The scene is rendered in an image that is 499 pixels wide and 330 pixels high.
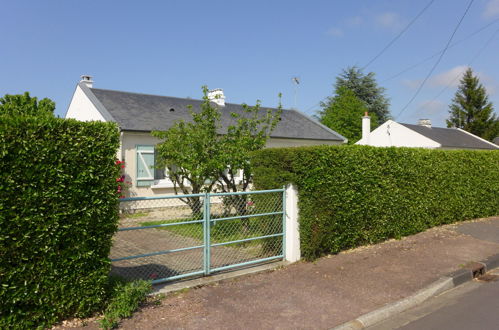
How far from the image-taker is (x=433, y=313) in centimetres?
496

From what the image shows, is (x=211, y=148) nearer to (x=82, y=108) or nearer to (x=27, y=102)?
(x=27, y=102)

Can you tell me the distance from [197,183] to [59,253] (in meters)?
5.72

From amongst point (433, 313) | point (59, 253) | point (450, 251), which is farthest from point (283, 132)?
point (59, 253)

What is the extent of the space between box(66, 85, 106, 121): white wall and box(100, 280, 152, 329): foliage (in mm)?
10456

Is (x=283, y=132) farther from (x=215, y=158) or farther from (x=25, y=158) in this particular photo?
(x=25, y=158)

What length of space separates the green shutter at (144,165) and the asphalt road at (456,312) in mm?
10343

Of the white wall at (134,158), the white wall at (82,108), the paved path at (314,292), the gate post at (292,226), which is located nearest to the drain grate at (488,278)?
the paved path at (314,292)

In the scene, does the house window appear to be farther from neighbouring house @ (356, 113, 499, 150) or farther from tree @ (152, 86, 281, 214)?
neighbouring house @ (356, 113, 499, 150)

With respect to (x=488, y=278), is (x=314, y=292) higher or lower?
higher

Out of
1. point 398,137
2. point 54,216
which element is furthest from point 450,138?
point 54,216

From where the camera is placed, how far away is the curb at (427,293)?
4.56m

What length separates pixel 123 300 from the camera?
4504 millimetres

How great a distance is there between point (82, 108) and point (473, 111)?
44.1 m

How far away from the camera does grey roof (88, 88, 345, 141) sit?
14.0 metres
